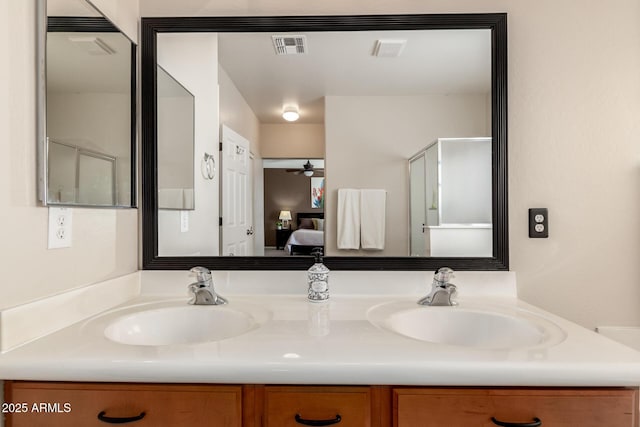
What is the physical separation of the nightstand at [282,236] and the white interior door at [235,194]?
10cm

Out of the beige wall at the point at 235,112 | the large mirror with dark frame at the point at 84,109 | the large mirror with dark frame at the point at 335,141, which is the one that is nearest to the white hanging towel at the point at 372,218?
the large mirror with dark frame at the point at 335,141

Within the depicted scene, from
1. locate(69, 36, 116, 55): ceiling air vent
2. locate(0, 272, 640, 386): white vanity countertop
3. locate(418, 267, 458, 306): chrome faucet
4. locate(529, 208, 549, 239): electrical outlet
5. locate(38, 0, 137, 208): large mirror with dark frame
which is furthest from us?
locate(529, 208, 549, 239): electrical outlet

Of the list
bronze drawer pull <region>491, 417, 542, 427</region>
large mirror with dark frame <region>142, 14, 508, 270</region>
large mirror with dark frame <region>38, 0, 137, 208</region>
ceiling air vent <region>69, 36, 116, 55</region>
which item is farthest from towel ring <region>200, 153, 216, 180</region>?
bronze drawer pull <region>491, 417, 542, 427</region>

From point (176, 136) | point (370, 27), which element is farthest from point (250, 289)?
point (370, 27)

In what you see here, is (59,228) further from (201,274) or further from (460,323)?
(460,323)

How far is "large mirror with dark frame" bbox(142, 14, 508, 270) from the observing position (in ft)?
4.70

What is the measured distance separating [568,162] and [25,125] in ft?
5.77

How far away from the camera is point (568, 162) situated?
141 centimetres

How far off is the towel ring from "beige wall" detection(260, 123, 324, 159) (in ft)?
0.69

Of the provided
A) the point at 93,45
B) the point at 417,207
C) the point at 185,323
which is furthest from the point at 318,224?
the point at 93,45

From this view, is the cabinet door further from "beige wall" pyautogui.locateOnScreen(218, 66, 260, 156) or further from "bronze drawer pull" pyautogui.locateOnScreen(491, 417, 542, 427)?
"beige wall" pyautogui.locateOnScreen(218, 66, 260, 156)

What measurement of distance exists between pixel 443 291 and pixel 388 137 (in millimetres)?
611

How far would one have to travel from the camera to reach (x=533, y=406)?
2.71 ft

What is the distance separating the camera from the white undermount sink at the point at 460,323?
1146 millimetres
